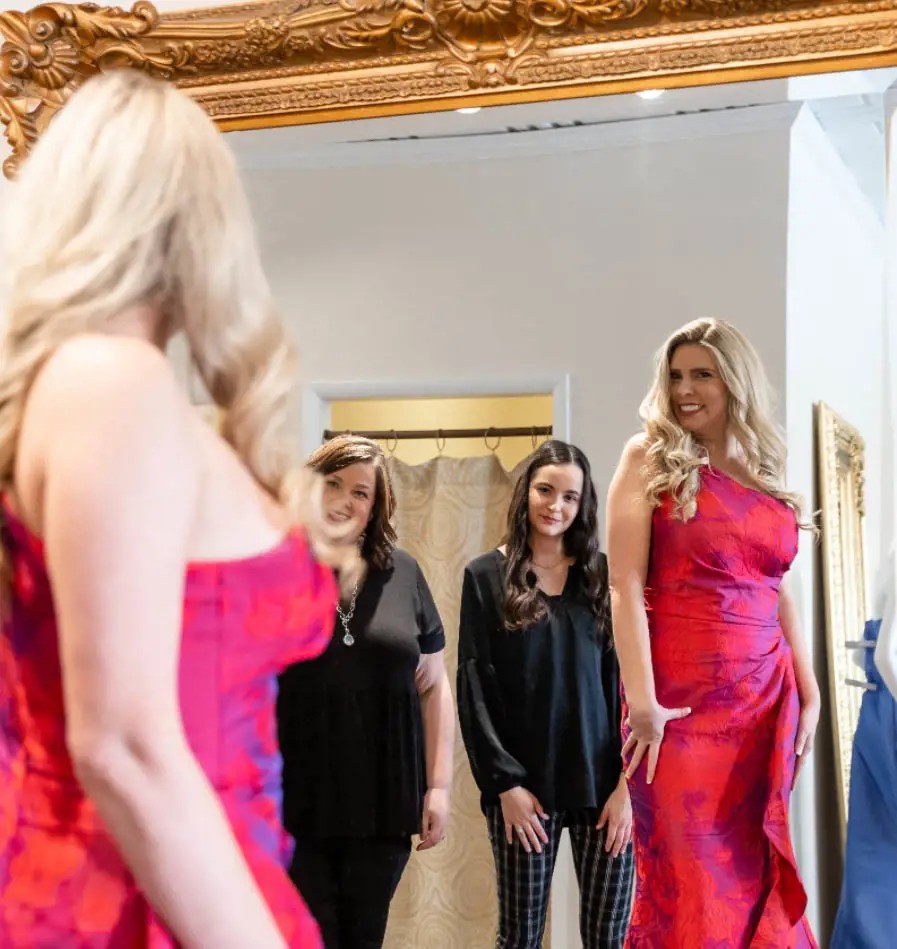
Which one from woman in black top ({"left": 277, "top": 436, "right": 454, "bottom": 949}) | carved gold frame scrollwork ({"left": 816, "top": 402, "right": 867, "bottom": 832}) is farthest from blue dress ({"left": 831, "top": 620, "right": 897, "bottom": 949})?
woman in black top ({"left": 277, "top": 436, "right": 454, "bottom": 949})

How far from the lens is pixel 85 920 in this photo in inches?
27.5

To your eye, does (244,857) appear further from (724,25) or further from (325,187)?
(724,25)

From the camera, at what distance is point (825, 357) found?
1.15m

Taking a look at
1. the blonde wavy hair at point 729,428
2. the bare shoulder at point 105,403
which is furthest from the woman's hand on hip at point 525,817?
the bare shoulder at point 105,403

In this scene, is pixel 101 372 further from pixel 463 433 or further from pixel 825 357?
pixel 825 357

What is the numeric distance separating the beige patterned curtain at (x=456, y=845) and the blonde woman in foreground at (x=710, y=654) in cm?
13

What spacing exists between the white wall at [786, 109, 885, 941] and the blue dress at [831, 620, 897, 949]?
2cm

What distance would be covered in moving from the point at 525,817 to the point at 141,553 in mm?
699

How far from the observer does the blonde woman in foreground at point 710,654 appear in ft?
3.79

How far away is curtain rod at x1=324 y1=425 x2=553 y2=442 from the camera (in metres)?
1.21

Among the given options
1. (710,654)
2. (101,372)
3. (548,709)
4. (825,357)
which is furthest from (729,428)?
(101,372)

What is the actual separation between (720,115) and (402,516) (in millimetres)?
532

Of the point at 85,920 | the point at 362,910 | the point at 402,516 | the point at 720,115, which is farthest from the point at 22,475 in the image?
the point at 720,115

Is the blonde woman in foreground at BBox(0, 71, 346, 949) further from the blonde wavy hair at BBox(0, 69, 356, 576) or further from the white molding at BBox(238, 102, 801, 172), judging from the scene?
the white molding at BBox(238, 102, 801, 172)
